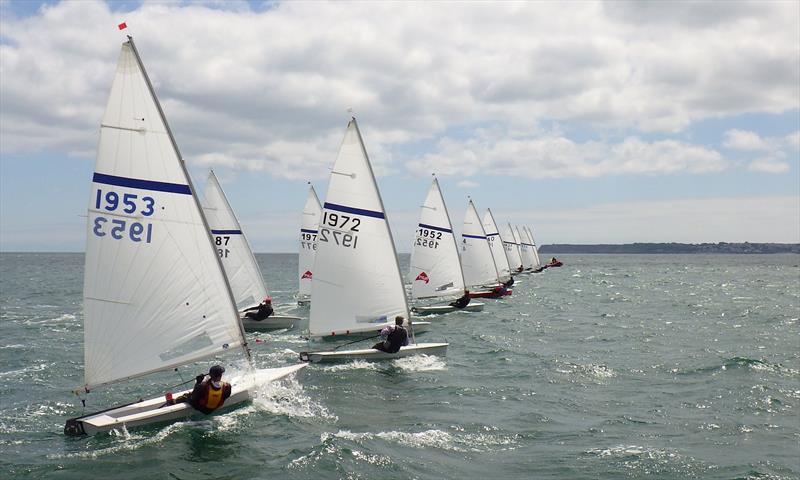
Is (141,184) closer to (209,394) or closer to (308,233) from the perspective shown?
(209,394)

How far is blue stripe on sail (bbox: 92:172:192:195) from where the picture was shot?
44.4 ft

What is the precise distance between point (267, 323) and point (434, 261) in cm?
1101

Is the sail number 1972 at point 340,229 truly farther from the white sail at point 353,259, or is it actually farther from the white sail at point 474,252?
the white sail at point 474,252

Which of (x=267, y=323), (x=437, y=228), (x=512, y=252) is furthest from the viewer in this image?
(x=512, y=252)

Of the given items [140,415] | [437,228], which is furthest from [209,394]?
[437,228]

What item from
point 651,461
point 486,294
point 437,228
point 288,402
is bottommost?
point 651,461

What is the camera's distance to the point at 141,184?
1384 centimetres

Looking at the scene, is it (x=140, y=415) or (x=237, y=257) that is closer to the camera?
(x=140, y=415)

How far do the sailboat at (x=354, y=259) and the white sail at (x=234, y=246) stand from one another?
→ 9.26 m

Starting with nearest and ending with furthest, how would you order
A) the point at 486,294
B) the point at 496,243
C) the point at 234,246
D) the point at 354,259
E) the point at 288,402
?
the point at 288,402 < the point at 354,259 < the point at 234,246 < the point at 486,294 < the point at 496,243

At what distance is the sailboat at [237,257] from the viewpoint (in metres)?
31.0

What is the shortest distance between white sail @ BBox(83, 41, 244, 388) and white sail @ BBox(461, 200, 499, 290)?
1437 inches

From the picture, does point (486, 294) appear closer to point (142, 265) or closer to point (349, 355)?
point (349, 355)

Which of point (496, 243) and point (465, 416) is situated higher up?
point (496, 243)
